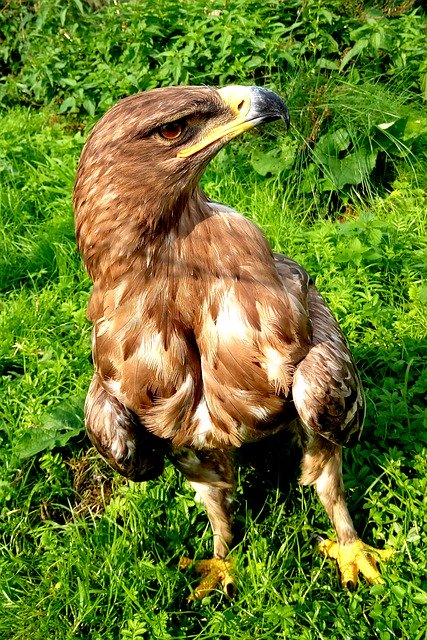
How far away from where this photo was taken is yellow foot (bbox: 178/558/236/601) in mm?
3240

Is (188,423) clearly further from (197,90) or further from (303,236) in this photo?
(303,236)

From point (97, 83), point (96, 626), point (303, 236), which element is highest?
point (97, 83)

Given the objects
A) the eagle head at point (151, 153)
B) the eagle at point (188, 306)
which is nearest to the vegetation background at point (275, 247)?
the eagle at point (188, 306)

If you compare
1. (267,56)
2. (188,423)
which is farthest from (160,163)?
(267,56)

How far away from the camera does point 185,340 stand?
8.19 feet

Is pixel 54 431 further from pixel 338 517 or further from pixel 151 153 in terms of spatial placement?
pixel 151 153

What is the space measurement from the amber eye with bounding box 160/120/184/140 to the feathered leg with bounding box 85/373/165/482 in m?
0.96

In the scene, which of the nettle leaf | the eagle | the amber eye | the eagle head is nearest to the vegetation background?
the nettle leaf

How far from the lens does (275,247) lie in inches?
179

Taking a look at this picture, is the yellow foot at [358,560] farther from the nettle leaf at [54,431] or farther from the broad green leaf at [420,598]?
the nettle leaf at [54,431]

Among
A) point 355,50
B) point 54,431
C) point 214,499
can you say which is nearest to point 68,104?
point 355,50

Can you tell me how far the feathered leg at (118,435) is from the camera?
2.67 metres

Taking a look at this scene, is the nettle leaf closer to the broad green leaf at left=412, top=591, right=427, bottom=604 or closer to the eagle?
the eagle

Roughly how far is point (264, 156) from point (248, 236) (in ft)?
8.99
